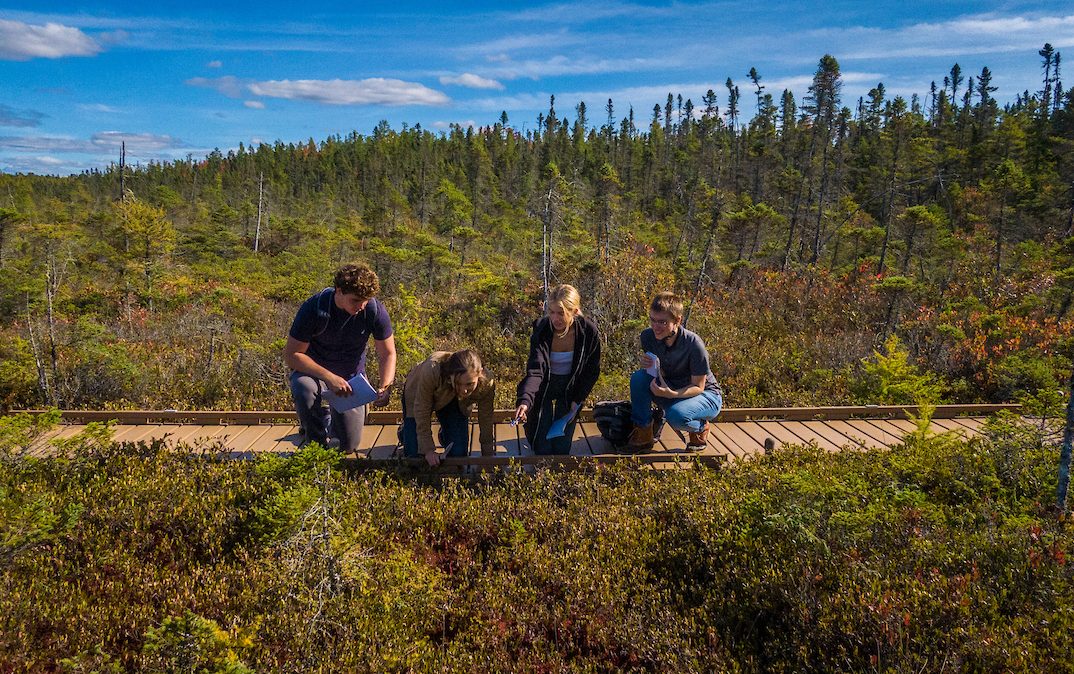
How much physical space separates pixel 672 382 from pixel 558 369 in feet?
3.34

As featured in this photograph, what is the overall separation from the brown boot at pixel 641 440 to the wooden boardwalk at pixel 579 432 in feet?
0.30

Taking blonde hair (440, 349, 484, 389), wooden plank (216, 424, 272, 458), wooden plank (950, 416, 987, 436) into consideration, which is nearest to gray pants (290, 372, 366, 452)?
wooden plank (216, 424, 272, 458)

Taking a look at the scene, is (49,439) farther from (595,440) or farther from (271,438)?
(595,440)

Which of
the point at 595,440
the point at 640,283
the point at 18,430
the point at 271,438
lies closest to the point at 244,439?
the point at 271,438

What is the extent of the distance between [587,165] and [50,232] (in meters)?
48.7

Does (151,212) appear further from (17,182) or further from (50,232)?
(17,182)

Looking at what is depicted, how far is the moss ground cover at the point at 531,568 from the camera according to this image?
2.87 metres

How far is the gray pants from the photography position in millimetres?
4703

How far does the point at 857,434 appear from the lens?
5.91m

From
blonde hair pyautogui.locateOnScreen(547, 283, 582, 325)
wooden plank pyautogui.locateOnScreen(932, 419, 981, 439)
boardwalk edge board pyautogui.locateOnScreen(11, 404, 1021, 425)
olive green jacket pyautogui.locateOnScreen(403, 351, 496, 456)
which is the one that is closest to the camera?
olive green jacket pyautogui.locateOnScreen(403, 351, 496, 456)

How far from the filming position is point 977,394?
846cm

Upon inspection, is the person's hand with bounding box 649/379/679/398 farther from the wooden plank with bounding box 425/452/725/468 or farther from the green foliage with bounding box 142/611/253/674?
the green foliage with bounding box 142/611/253/674

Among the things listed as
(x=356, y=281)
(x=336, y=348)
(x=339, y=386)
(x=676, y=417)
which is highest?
(x=356, y=281)

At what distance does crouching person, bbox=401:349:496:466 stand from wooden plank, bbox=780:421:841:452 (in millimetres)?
2969
